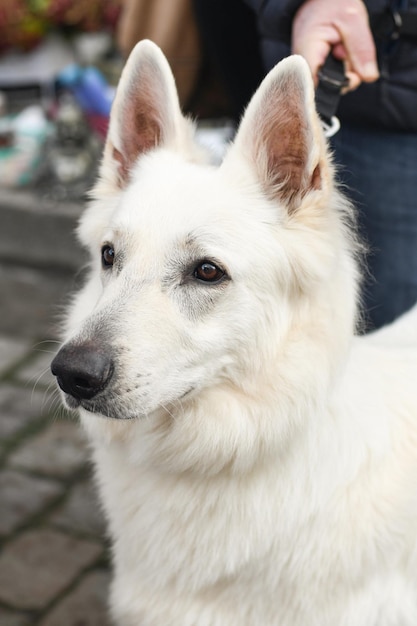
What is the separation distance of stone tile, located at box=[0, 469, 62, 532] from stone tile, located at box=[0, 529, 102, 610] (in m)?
0.12

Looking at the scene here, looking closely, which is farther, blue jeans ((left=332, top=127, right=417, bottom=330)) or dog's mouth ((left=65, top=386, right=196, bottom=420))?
blue jeans ((left=332, top=127, right=417, bottom=330))

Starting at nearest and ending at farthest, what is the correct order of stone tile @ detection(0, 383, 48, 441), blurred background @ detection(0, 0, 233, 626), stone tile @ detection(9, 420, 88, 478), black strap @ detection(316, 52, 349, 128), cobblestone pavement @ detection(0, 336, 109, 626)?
black strap @ detection(316, 52, 349, 128) → cobblestone pavement @ detection(0, 336, 109, 626) → blurred background @ detection(0, 0, 233, 626) → stone tile @ detection(9, 420, 88, 478) → stone tile @ detection(0, 383, 48, 441)

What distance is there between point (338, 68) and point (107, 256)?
0.94 meters

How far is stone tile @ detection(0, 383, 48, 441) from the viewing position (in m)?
4.22

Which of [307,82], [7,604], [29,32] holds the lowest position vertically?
[7,604]

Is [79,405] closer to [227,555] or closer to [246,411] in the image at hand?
[246,411]

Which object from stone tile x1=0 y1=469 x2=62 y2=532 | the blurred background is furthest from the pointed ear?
stone tile x1=0 y1=469 x2=62 y2=532

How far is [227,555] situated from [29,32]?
5.67 metres

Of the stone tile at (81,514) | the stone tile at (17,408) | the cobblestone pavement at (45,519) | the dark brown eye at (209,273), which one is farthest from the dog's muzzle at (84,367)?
the stone tile at (17,408)

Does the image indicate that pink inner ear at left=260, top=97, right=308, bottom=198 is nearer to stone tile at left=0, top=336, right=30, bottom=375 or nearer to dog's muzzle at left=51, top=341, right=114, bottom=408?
dog's muzzle at left=51, top=341, right=114, bottom=408

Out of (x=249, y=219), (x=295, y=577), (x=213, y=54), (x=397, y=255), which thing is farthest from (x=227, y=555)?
(x=213, y=54)

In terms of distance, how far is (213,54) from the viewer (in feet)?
Result: 10.7

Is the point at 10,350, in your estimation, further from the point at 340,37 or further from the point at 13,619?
the point at 340,37

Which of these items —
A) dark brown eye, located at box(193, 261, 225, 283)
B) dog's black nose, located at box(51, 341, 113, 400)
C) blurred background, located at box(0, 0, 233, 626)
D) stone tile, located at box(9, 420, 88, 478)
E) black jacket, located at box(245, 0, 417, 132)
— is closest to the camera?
dog's black nose, located at box(51, 341, 113, 400)
